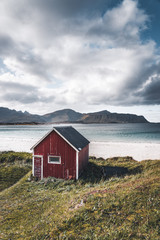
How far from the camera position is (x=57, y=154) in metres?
17.8

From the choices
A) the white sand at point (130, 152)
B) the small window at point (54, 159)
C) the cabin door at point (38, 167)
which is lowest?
the white sand at point (130, 152)

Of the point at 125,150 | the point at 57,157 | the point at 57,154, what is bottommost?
the point at 125,150

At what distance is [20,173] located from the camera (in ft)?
66.6

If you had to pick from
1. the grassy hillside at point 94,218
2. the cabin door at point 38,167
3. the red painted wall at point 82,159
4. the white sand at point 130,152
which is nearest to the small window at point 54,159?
the cabin door at point 38,167

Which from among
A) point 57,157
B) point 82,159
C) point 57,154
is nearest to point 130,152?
point 82,159

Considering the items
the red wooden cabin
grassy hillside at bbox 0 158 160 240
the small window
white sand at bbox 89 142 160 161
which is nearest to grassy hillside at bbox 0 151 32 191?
the red wooden cabin

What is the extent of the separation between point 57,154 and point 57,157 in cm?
51

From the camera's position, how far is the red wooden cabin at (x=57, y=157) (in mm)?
17250

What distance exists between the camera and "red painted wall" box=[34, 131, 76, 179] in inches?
681

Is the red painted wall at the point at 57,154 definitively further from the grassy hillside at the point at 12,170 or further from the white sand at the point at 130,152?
the white sand at the point at 130,152

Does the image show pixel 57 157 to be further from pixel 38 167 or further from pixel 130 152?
pixel 130 152

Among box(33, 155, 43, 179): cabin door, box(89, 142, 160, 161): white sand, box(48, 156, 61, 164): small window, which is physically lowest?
box(89, 142, 160, 161): white sand

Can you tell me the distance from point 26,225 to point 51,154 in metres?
10.2

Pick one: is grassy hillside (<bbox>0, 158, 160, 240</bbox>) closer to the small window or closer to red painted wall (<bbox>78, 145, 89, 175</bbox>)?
the small window
